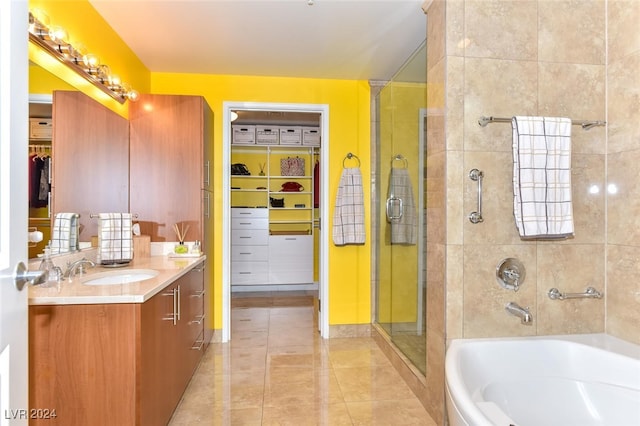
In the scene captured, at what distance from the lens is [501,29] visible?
187 cm

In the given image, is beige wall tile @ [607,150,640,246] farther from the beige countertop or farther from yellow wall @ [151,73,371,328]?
the beige countertop

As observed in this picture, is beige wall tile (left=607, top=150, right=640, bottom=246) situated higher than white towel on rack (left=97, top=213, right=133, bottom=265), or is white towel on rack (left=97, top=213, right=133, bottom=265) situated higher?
beige wall tile (left=607, top=150, right=640, bottom=246)

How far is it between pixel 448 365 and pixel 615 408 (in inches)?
29.8

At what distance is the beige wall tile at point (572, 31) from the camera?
1.90 metres

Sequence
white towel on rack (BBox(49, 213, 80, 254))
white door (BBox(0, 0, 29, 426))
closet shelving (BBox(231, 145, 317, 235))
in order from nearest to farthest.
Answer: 1. white door (BBox(0, 0, 29, 426))
2. white towel on rack (BBox(49, 213, 80, 254))
3. closet shelving (BBox(231, 145, 317, 235))

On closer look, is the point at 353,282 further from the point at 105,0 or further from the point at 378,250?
the point at 105,0

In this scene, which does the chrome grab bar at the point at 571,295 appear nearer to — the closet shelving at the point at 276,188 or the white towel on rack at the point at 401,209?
the white towel on rack at the point at 401,209

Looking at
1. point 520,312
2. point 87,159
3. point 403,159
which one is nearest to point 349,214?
point 403,159

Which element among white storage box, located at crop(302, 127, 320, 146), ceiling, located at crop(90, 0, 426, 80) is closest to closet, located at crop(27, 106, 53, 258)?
ceiling, located at crop(90, 0, 426, 80)

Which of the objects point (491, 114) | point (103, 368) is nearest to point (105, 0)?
point (103, 368)

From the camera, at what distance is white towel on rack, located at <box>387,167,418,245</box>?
2.76 meters

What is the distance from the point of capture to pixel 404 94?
2826mm

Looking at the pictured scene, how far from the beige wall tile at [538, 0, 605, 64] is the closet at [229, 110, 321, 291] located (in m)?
3.11

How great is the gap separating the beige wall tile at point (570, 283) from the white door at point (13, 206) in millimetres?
2210
